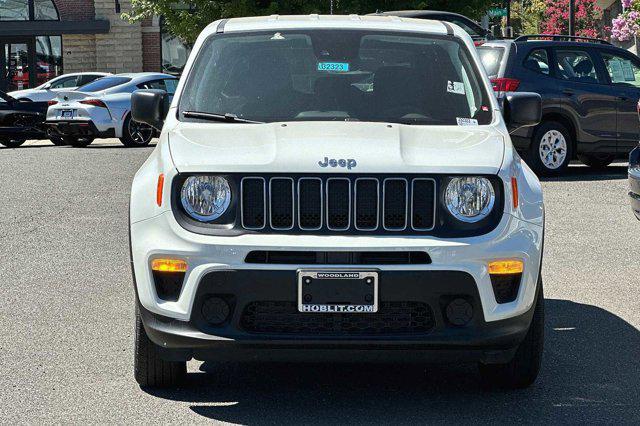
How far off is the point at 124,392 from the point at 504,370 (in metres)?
1.75

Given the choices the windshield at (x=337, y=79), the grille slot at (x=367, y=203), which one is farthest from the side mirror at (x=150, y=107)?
the grille slot at (x=367, y=203)

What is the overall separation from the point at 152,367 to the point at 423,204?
4.82 ft

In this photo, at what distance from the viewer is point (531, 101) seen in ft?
22.6

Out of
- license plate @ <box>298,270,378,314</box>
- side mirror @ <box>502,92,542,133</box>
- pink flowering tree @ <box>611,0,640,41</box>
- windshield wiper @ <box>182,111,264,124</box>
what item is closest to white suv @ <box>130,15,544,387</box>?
license plate @ <box>298,270,378,314</box>

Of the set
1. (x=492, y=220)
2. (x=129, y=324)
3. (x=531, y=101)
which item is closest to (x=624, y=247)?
(x=531, y=101)

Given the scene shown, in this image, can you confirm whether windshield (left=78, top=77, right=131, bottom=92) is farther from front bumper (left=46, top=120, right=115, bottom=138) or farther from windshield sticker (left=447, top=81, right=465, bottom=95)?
windshield sticker (left=447, top=81, right=465, bottom=95)

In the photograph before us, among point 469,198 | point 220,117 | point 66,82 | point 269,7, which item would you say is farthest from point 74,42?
point 469,198

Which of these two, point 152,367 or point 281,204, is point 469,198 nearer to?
point 281,204

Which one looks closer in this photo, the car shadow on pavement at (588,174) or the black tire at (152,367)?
the black tire at (152,367)

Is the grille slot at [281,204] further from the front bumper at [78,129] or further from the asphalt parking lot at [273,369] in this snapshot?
the front bumper at [78,129]

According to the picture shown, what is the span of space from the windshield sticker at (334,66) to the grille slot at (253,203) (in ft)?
4.46

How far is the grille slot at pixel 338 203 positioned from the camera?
17.7 feet

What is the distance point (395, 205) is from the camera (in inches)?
213

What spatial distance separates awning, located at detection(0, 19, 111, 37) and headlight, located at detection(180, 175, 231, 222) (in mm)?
39322
